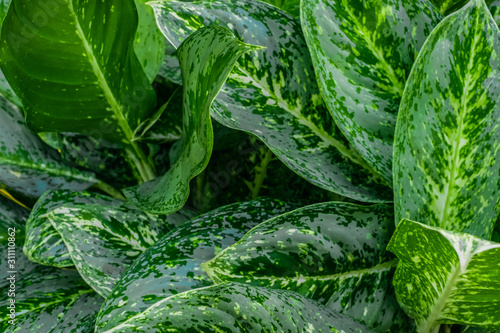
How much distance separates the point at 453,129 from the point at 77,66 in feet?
1.42

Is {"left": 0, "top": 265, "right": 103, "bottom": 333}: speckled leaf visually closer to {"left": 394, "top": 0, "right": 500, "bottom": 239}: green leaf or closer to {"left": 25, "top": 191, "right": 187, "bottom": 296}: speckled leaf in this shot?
{"left": 25, "top": 191, "right": 187, "bottom": 296}: speckled leaf

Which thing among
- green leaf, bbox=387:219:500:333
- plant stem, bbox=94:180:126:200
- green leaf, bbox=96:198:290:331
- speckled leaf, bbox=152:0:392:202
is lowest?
plant stem, bbox=94:180:126:200

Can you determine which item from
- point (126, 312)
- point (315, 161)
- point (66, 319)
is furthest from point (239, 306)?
point (66, 319)

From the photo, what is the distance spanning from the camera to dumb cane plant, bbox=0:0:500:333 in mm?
424

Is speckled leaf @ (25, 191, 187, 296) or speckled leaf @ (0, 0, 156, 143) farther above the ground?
speckled leaf @ (0, 0, 156, 143)

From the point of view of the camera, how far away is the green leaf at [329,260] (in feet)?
1.49

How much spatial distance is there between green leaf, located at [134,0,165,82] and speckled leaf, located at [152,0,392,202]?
0.19 meters

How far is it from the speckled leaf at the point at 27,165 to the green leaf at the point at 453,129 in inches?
19.5

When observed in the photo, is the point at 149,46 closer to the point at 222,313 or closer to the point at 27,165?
the point at 27,165

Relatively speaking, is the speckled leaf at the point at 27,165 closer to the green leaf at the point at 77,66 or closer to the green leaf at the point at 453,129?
→ the green leaf at the point at 77,66

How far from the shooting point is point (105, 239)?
0.56 m

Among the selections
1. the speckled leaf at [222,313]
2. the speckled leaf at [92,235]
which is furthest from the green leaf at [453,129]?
the speckled leaf at [92,235]

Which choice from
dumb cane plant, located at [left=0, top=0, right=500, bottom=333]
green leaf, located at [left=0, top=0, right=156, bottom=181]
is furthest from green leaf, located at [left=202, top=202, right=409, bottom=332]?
green leaf, located at [left=0, top=0, right=156, bottom=181]

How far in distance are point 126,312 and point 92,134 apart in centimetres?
34
